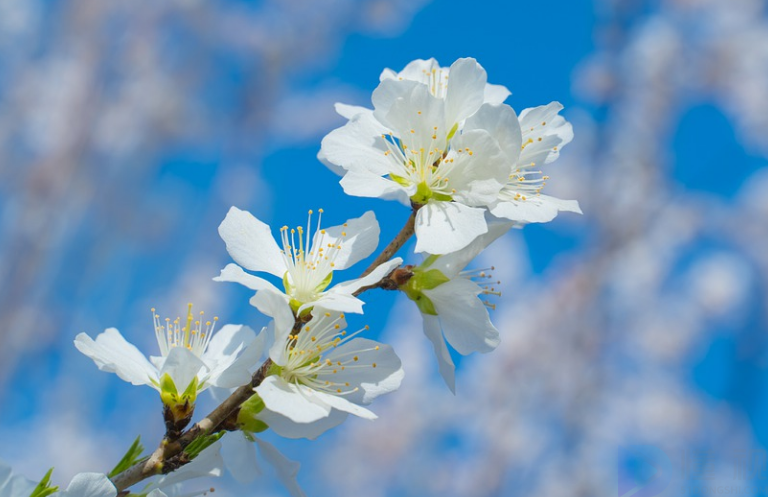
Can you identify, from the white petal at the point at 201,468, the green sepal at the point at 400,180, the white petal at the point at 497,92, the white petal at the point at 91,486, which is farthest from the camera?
the white petal at the point at 497,92

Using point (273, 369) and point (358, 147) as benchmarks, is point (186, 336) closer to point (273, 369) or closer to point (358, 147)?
point (273, 369)

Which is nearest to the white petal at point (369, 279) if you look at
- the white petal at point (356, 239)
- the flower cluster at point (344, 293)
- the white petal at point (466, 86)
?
the flower cluster at point (344, 293)

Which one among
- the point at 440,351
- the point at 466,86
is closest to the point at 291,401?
the point at 440,351

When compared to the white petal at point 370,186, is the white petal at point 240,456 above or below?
below

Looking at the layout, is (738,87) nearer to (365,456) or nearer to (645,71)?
(645,71)

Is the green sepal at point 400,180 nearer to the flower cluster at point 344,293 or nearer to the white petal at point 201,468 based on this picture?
the flower cluster at point 344,293

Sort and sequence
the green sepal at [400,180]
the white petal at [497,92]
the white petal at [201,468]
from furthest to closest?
the white petal at [497,92]
the green sepal at [400,180]
the white petal at [201,468]
